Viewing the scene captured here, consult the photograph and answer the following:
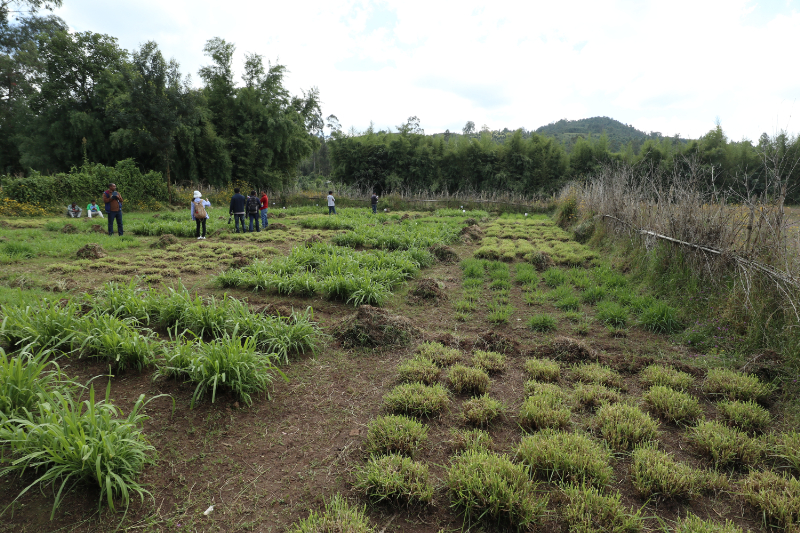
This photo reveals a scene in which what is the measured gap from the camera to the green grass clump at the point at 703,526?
6.08ft

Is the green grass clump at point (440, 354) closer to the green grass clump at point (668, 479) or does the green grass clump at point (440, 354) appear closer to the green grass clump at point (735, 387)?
the green grass clump at point (668, 479)

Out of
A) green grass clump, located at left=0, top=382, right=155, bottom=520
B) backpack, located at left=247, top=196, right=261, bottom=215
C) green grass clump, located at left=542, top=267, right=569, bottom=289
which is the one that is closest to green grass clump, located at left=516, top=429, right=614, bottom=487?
green grass clump, located at left=0, top=382, right=155, bottom=520

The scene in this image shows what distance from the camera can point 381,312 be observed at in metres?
4.69

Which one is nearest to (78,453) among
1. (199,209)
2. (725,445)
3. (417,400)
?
(417,400)

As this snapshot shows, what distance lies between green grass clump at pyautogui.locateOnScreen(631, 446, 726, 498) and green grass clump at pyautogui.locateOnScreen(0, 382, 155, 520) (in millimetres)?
2915

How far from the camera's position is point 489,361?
3.78m

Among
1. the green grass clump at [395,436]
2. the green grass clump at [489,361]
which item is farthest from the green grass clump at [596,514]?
the green grass clump at [489,361]

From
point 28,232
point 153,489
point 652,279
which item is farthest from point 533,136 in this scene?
point 153,489

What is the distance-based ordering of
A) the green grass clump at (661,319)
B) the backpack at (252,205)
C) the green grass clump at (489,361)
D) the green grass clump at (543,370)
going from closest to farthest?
the green grass clump at (543,370) → the green grass clump at (489,361) → the green grass clump at (661,319) → the backpack at (252,205)

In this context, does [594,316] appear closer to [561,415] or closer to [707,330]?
[707,330]

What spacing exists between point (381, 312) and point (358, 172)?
24.5m

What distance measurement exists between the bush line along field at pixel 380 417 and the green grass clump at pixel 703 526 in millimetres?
15

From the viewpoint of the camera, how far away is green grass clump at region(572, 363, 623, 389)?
3.40 m

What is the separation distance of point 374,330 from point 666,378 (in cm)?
294
